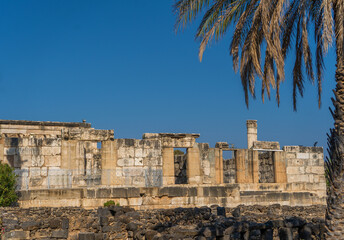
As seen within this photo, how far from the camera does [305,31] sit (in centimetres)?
995

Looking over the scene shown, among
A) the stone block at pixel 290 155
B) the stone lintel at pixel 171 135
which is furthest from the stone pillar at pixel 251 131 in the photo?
the stone lintel at pixel 171 135

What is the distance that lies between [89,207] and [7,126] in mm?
13330

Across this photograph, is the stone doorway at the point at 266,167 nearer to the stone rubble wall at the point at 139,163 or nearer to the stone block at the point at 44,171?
the stone rubble wall at the point at 139,163

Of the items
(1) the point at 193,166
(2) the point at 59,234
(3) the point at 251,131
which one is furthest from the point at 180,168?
(2) the point at 59,234

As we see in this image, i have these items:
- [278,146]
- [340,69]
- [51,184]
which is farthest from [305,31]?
[278,146]

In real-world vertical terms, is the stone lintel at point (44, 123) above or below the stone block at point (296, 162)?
above

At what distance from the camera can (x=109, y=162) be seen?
719 inches

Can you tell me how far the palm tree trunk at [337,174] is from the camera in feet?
24.9

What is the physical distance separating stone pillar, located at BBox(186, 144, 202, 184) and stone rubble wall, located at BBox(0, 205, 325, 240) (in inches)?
123

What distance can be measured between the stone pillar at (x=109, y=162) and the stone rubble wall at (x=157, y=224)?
10.2 feet

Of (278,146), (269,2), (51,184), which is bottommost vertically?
(51,184)

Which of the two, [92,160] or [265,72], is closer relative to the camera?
[265,72]

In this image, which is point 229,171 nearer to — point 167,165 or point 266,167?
point 266,167

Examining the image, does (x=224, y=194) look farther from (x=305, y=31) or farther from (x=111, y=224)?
(x=305, y=31)
